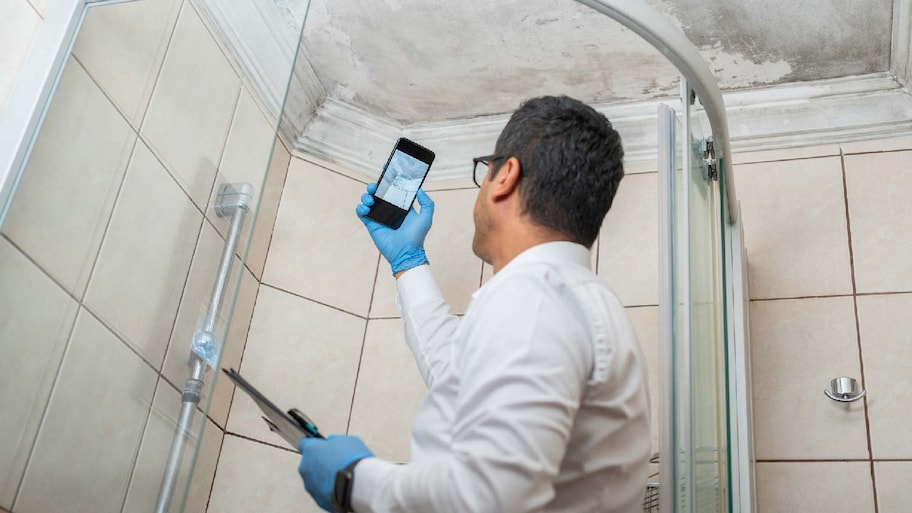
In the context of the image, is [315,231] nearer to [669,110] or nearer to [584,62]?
[584,62]

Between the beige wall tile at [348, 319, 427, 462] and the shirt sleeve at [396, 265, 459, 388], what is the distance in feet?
1.80

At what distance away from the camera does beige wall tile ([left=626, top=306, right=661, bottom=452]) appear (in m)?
1.83

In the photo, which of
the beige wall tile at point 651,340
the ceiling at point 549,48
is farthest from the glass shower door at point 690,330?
the ceiling at point 549,48

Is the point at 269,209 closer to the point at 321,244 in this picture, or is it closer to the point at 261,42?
the point at 321,244

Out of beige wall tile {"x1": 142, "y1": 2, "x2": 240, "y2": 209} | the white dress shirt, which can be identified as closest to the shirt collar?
the white dress shirt

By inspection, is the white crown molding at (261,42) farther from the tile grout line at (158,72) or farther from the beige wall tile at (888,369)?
the beige wall tile at (888,369)

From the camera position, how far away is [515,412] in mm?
824

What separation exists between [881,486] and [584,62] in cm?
100

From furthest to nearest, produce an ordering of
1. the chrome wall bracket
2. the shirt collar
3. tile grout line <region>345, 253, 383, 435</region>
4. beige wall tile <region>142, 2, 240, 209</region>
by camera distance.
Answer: tile grout line <region>345, 253, 383, 435</region> → beige wall tile <region>142, 2, 240, 209</region> → the chrome wall bracket → the shirt collar

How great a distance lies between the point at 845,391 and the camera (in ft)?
5.50

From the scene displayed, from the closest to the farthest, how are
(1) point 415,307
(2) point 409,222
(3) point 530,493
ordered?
(3) point 530,493 → (1) point 415,307 → (2) point 409,222

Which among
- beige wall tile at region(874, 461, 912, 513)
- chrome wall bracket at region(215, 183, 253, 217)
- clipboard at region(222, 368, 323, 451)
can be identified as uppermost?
chrome wall bracket at region(215, 183, 253, 217)

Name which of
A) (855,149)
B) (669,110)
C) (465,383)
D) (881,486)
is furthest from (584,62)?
(465,383)

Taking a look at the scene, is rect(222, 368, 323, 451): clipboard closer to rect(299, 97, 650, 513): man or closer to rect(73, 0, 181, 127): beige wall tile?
rect(299, 97, 650, 513): man
